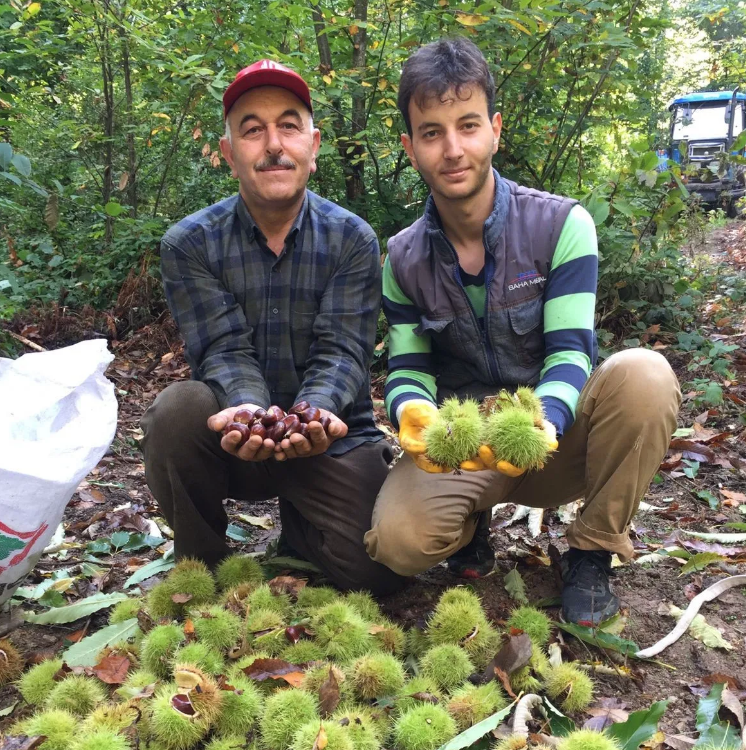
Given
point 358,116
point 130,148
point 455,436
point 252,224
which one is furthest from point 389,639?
point 130,148

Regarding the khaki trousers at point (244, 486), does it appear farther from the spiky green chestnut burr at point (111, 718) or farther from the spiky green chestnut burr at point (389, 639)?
the spiky green chestnut burr at point (111, 718)

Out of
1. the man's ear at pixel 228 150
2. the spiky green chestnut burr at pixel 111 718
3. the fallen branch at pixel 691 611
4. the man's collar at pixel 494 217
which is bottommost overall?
the fallen branch at pixel 691 611

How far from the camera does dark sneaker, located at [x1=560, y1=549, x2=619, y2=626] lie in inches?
96.7

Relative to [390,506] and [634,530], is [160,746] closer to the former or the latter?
[390,506]

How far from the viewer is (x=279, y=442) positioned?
2.47 m

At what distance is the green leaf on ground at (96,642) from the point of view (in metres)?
2.28

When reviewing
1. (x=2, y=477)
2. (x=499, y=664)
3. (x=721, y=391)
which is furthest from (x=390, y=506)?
(x=721, y=391)

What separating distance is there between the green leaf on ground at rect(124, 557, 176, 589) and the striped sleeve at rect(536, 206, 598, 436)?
1.72 meters

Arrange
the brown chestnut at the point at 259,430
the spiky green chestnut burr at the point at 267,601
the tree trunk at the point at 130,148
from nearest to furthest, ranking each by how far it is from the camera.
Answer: the spiky green chestnut burr at the point at 267,601, the brown chestnut at the point at 259,430, the tree trunk at the point at 130,148

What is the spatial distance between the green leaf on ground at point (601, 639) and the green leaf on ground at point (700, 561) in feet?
1.94

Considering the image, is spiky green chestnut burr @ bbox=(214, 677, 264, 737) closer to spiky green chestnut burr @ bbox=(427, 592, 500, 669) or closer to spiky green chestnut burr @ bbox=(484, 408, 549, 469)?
spiky green chestnut burr @ bbox=(427, 592, 500, 669)

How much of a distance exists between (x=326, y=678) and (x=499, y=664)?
0.51 meters

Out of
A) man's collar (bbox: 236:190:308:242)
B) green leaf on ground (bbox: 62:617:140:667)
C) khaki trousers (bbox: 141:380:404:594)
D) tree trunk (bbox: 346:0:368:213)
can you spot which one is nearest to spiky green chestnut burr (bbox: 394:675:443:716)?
khaki trousers (bbox: 141:380:404:594)

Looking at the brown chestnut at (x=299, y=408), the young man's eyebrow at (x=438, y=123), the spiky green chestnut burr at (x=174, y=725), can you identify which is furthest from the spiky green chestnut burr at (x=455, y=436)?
the young man's eyebrow at (x=438, y=123)
